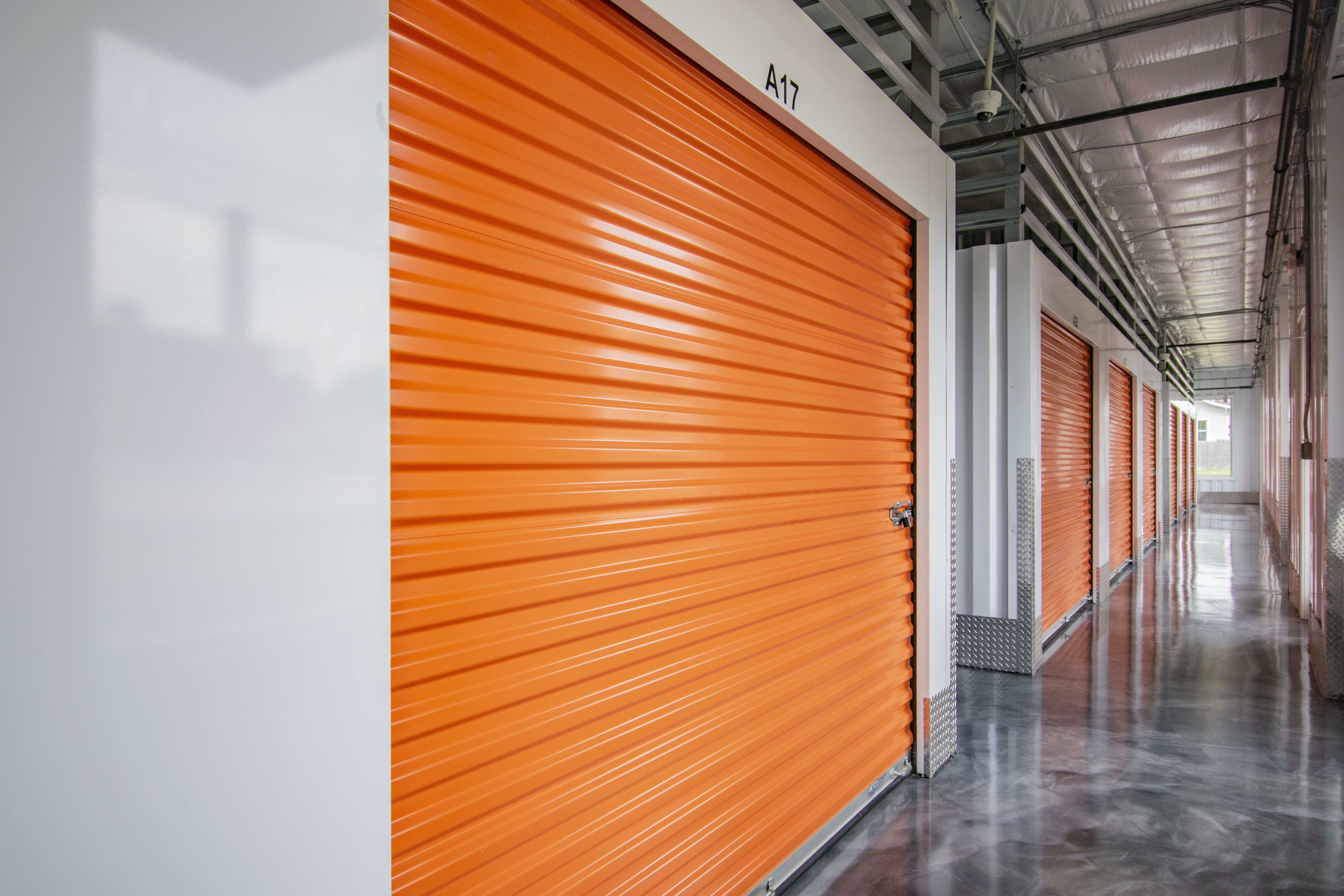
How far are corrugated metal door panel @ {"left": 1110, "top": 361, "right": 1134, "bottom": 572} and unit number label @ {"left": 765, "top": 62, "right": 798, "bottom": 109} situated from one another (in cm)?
909

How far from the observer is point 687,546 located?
2.49 metres

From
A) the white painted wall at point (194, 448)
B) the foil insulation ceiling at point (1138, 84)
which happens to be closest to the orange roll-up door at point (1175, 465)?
the foil insulation ceiling at point (1138, 84)

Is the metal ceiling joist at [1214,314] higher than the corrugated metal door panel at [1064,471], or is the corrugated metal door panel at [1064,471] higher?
the metal ceiling joist at [1214,314]

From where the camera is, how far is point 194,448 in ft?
3.71

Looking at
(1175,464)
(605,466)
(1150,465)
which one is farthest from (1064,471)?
(1175,464)

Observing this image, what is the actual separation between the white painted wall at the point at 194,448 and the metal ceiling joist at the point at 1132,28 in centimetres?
532

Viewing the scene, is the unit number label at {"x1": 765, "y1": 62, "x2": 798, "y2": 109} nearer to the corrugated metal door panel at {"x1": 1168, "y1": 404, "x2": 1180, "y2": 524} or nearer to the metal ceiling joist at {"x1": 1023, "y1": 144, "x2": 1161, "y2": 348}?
the metal ceiling joist at {"x1": 1023, "y1": 144, "x2": 1161, "y2": 348}

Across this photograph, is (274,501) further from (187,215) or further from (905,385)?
(905,385)

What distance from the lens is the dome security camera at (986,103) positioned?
4465 millimetres

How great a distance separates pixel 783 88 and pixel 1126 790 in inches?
158

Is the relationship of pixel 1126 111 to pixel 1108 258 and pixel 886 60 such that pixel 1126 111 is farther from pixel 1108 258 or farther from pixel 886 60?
pixel 1108 258

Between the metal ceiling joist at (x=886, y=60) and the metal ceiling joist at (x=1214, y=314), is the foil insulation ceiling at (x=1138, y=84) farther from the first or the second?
the metal ceiling joist at (x=1214, y=314)

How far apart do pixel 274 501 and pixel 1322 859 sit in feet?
14.7

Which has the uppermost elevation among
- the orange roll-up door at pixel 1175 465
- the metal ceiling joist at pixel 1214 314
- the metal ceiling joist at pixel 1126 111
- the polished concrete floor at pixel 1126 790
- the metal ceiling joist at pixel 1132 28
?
the metal ceiling joist at pixel 1132 28
